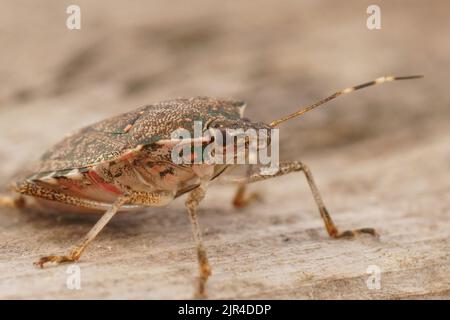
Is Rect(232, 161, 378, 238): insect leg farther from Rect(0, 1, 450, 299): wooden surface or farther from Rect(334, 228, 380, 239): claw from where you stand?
Rect(0, 1, 450, 299): wooden surface

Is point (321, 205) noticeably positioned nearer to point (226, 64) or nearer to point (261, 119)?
point (261, 119)

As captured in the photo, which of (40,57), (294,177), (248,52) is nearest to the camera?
(294,177)

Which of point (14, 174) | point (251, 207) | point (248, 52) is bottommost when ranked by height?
point (251, 207)

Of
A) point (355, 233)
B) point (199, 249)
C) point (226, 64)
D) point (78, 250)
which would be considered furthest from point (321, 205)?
point (226, 64)

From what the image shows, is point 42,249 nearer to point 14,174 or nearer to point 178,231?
point 178,231

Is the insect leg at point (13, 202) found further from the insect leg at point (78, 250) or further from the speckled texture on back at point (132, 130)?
the insect leg at point (78, 250)

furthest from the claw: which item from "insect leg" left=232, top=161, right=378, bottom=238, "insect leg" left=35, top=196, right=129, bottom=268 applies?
"insect leg" left=35, top=196, right=129, bottom=268
